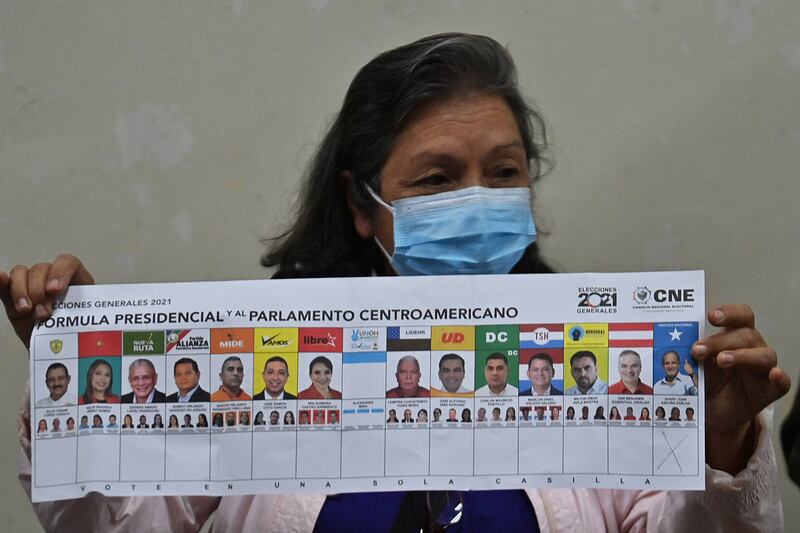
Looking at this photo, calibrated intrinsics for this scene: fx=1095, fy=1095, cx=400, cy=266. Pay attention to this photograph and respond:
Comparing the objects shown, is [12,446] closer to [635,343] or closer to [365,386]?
[365,386]

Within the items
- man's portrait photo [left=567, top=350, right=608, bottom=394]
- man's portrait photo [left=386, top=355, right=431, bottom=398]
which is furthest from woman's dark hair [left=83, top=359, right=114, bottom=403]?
man's portrait photo [left=567, top=350, right=608, bottom=394]

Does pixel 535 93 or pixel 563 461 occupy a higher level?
pixel 535 93

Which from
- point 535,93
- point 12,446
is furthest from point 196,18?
point 12,446

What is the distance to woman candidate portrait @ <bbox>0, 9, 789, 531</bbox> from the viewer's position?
66.7 inches

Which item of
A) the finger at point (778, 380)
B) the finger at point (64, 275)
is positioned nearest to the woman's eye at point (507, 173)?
the finger at point (778, 380)

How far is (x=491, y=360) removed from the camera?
1733mm

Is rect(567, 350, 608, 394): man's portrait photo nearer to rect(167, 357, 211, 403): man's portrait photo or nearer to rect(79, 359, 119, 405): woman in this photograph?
rect(167, 357, 211, 403): man's portrait photo

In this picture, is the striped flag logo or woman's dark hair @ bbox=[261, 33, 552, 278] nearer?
the striped flag logo

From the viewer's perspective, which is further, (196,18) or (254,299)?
(196,18)

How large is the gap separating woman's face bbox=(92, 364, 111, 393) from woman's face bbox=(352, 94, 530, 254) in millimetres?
572

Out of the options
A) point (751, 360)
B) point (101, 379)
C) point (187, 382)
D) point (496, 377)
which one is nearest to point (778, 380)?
point (751, 360)

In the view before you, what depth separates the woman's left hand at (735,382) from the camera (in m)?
1.61

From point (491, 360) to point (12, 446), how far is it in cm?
163

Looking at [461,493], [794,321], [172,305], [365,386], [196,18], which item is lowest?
[461,493]
